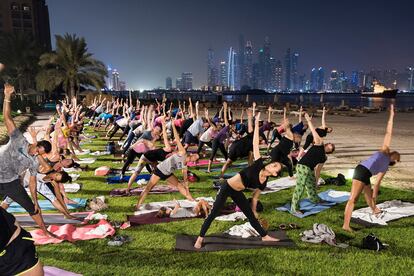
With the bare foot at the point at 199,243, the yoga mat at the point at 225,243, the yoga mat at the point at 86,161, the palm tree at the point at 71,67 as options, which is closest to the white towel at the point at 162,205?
the yoga mat at the point at 225,243

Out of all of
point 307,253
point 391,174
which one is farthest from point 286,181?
→ point 307,253

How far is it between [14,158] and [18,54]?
160ft

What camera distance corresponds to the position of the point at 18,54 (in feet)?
152

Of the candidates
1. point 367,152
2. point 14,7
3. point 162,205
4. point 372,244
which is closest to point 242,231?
point 372,244

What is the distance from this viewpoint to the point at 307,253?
19.3 feet

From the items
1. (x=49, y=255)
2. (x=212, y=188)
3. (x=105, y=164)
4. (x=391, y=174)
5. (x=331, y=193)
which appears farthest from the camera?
(x=105, y=164)

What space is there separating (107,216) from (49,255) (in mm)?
1943

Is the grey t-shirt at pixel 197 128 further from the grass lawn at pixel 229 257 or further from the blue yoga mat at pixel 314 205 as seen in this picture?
the grass lawn at pixel 229 257

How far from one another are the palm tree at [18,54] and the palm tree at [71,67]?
7.61 metres

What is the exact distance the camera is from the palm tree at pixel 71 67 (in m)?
40.1

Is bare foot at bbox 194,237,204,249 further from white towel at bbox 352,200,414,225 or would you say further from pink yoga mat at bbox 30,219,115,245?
white towel at bbox 352,200,414,225

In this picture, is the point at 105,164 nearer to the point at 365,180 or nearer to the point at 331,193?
the point at 331,193

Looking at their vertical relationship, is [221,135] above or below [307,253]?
above

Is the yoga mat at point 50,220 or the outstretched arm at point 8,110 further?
the yoga mat at point 50,220
